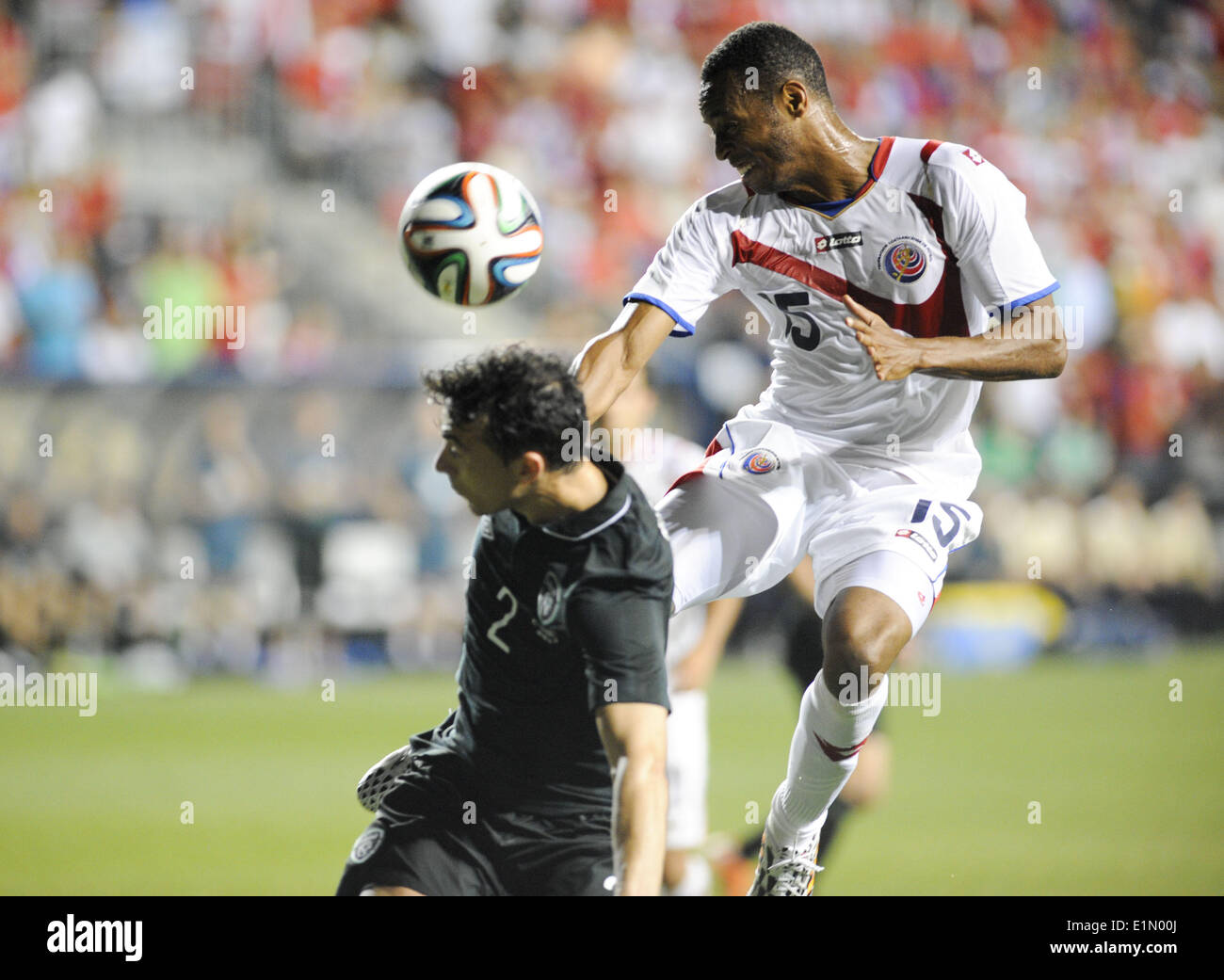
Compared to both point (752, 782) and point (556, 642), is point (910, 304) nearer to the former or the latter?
point (556, 642)

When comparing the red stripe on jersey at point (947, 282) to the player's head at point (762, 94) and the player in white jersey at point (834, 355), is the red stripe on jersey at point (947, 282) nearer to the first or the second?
the player in white jersey at point (834, 355)


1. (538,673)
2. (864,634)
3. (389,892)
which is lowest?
(389,892)

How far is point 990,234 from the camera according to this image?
458 centimetres

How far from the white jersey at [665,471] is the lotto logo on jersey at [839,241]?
116 cm

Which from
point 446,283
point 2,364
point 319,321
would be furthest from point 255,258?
point 446,283

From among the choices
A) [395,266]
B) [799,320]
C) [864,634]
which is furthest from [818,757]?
[395,266]

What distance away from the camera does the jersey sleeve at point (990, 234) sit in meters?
4.57

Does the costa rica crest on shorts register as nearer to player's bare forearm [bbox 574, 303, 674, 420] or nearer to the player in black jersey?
player's bare forearm [bbox 574, 303, 674, 420]

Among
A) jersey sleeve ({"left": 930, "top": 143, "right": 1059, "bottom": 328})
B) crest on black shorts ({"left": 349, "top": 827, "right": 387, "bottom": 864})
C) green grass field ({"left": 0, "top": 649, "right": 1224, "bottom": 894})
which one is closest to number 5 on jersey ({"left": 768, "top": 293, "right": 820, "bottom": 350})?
jersey sleeve ({"left": 930, "top": 143, "right": 1059, "bottom": 328})

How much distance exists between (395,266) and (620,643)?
1126 centimetres

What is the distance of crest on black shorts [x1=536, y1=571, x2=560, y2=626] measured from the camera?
3771mm

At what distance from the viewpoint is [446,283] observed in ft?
16.1

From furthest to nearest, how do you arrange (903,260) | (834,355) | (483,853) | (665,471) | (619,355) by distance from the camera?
(665,471)
(834,355)
(619,355)
(903,260)
(483,853)

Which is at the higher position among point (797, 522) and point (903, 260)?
point (903, 260)
